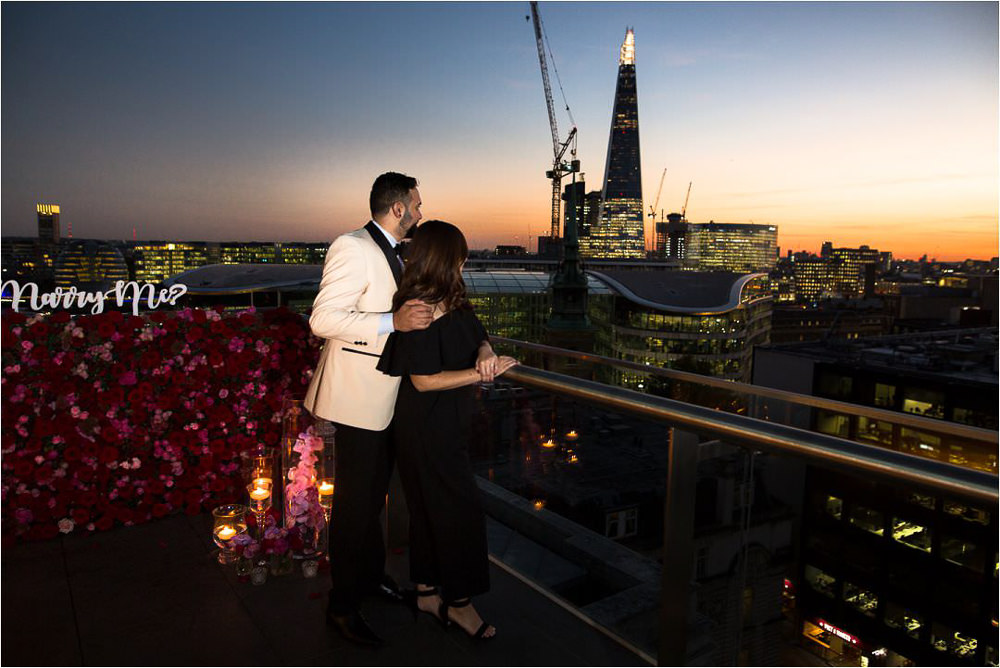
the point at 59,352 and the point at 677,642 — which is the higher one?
the point at 59,352

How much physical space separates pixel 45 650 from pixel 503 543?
1.78 metres

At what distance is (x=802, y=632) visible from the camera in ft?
6.84

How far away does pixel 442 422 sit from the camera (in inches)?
88.5

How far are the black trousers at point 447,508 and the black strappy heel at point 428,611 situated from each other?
0.09 metres

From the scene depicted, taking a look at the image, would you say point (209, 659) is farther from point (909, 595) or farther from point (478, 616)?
point (909, 595)

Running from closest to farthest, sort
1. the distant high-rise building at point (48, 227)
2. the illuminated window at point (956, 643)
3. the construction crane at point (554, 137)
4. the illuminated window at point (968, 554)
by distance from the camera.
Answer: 1. the illuminated window at point (968, 554)
2. the illuminated window at point (956, 643)
3. the construction crane at point (554, 137)
4. the distant high-rise building at point (48, 227)

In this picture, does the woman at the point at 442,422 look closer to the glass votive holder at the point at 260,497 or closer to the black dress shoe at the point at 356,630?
the black dress shoe at the point at 356,630

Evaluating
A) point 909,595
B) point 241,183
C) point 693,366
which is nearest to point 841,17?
point 693,366

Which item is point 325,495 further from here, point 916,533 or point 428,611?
point 916,533

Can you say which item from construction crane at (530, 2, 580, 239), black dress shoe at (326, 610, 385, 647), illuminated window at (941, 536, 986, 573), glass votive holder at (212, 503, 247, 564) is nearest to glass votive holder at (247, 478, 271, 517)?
glass votive holder at (212, 503, 247, 564)

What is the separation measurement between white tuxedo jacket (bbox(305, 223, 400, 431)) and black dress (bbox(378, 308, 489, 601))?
91mm

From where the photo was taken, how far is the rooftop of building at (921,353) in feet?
127

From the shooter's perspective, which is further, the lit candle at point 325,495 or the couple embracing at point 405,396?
the lit candle at point 325,495

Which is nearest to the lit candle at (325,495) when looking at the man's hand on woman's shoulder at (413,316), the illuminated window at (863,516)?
the man's hand on woman's shoulder at (413,316)
